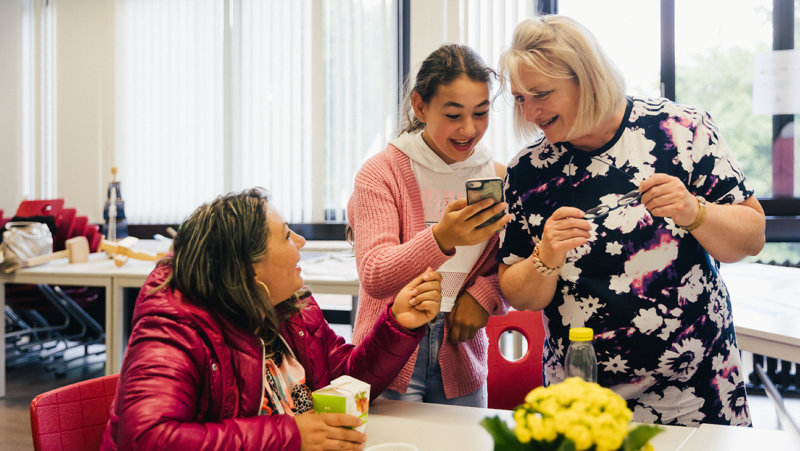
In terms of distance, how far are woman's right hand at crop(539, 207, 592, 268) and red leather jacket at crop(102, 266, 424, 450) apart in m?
0.60

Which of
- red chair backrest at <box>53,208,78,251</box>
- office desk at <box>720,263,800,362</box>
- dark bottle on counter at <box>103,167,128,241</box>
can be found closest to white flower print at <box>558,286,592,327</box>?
office desk at <box>720,263,800,362</box>

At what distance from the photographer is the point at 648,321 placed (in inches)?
50.9

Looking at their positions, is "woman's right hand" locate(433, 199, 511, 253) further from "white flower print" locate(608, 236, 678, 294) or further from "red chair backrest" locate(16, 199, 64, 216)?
"red chair backrest" locate(16, 199, 64, 216)

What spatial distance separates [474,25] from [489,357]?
3.13m

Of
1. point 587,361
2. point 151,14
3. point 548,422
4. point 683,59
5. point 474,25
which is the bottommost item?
point 587,361

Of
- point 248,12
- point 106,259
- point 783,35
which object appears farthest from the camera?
point 248,12

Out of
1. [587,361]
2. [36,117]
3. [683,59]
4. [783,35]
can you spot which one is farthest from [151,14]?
[587,361]

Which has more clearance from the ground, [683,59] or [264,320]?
[683,59]

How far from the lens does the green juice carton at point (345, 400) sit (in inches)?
40.8

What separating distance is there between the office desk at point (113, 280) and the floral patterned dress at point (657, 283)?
5.93 feet

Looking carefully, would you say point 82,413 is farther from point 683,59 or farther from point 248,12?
point 248,12

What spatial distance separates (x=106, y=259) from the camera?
3969 millimetres

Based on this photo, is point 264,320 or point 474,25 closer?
point 264,320

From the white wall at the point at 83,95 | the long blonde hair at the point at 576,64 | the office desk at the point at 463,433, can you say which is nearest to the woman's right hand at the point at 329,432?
the office desk at the point at 463,433
